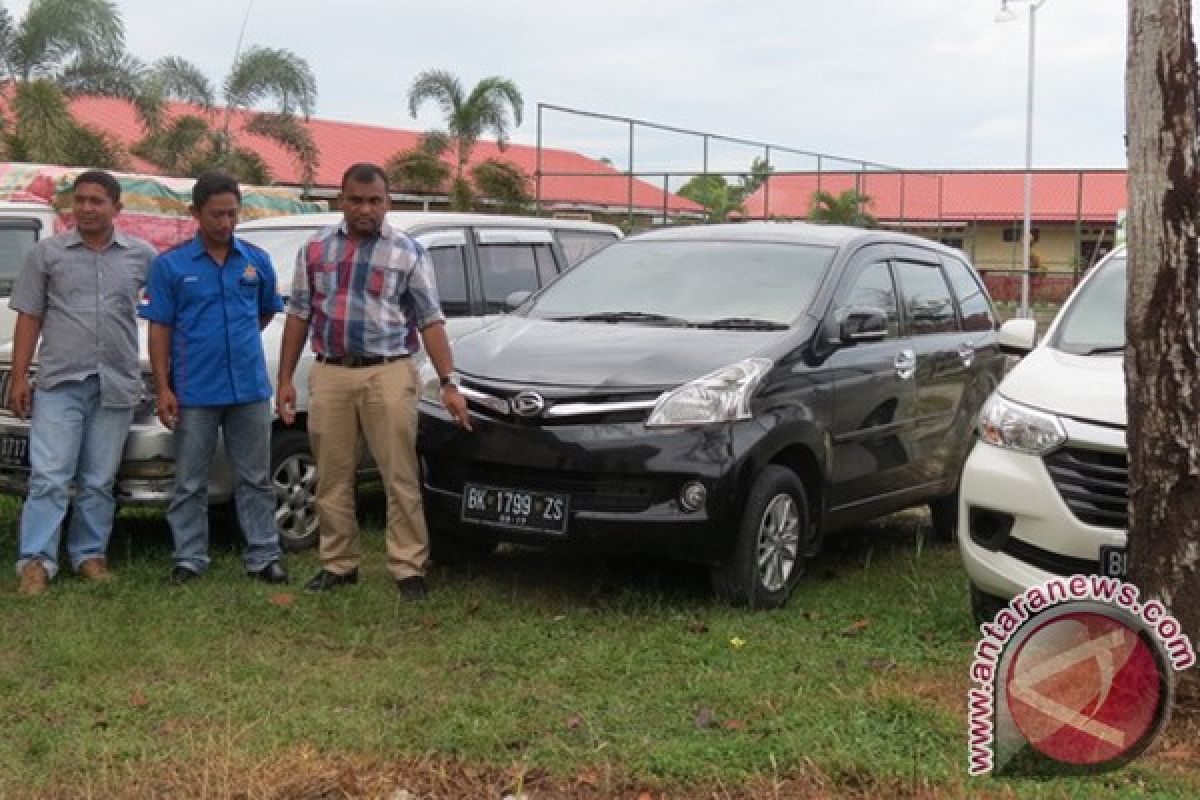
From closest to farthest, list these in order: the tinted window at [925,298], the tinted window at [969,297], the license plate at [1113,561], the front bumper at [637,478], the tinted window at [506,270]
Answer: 1. the license plate at [1113,561]
2. the front bumper at [637,478]
3. the tinted window at [925,298]
4. the tinted window at [969,297]
5. the tinted window at [506,270]

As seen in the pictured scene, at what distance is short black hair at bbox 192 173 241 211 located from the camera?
5828 millimetres

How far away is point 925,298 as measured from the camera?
275 inches


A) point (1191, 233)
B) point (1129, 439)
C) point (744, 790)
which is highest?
point (1191, 233)

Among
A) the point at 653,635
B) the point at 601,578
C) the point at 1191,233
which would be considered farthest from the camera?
the point at 601,578

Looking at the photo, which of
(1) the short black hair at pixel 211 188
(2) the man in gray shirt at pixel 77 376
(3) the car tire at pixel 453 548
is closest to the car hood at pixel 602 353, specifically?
(3) the car tire at pixel 453 548

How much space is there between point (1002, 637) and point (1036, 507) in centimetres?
219

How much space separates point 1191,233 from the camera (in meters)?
4.04

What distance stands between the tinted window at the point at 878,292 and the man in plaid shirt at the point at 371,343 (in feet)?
6.44

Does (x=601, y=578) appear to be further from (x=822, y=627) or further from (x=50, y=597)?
(x=50, y=597)

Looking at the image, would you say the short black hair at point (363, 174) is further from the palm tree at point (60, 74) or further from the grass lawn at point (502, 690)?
the palm tree at point (60, 74)

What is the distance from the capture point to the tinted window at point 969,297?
7398 mm

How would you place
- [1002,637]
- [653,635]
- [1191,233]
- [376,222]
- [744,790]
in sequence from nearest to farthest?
[1002,637] → [744,790] → [1191,233] → [653,635] → [376,222]

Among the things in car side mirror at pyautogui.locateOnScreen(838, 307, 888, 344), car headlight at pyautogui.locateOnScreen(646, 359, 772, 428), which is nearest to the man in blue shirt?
car headlight at pyautogui.locateOnScreen(646, 359, 772, 428)

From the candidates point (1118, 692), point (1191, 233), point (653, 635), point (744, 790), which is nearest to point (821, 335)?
point (653, 635)
